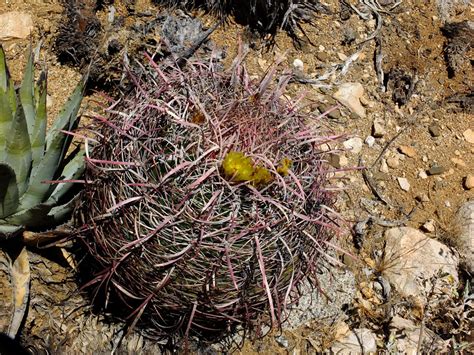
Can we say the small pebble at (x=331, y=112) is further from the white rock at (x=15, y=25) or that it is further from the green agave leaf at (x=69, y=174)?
the white rock at (x=15, y=25)

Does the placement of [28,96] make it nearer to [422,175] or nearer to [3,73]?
[3,73]

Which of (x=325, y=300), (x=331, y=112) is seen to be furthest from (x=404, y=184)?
(x=325, y=300)

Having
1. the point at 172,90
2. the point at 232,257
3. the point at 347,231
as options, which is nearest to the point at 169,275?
the point at 232,257

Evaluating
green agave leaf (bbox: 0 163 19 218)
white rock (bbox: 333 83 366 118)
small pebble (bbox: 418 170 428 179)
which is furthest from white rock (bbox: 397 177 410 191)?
green agave leaf (bbox: 0 163 19 218)

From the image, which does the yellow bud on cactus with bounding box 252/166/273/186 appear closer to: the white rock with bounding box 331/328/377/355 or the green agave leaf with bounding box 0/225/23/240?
the green agave leaf with bounding box 0/225/23/240

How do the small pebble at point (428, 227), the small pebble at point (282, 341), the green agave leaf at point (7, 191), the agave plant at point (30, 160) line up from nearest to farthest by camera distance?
the green agave leaf at point (7, 191), the agave plant at point (30, 160), the small pebble at point (282, 341), the small pebble at point (428, 227)

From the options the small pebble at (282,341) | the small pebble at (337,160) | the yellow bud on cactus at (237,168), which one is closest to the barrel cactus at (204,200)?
the yellow bud on cactus at (237,168)

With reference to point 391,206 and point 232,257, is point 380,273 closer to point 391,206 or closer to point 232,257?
point 391,206
